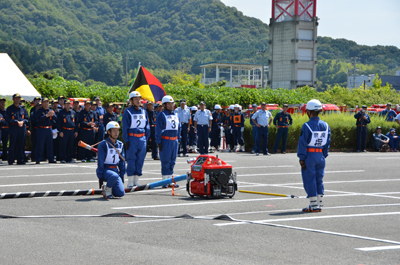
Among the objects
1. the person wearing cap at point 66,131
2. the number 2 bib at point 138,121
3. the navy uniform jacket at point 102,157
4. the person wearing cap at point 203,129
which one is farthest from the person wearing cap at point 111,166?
the person wearing cap at point 203,129

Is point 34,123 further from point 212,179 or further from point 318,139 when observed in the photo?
point 318,139

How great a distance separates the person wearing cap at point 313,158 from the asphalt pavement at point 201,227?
337 mm

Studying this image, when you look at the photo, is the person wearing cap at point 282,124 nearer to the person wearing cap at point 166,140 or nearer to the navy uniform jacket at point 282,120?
the navy uniform jacket at point 282,120

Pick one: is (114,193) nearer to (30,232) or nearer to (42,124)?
(30,232)

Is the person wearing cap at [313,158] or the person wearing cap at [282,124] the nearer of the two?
the person wearing cap at [313,158]

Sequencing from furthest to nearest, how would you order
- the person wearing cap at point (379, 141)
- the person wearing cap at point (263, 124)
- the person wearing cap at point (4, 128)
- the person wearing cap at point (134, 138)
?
1. the person wearing cap at point (379, 141)
2. the person wearing cap at point (263, 124)
3. the person wearing cap at point (4, 128)
4. the person wearing cap at point (134, 138)

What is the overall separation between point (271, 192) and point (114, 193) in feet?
12.1

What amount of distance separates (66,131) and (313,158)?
1133cm

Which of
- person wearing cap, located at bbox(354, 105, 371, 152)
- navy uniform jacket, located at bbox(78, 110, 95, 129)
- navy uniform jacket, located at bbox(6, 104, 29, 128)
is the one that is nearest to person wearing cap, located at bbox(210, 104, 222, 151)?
person wearing cap, located at bbox(354, 105, 371, 152)

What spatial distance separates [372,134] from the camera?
2684 centimetres

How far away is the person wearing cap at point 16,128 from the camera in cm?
1716

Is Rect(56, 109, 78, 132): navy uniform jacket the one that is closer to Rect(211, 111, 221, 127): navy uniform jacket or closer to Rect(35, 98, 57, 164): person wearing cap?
Rect(35, 98, 57, 164): person wearing cap

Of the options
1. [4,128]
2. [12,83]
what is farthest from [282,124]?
[12,83]

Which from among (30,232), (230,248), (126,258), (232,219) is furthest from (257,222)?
(30,232)
